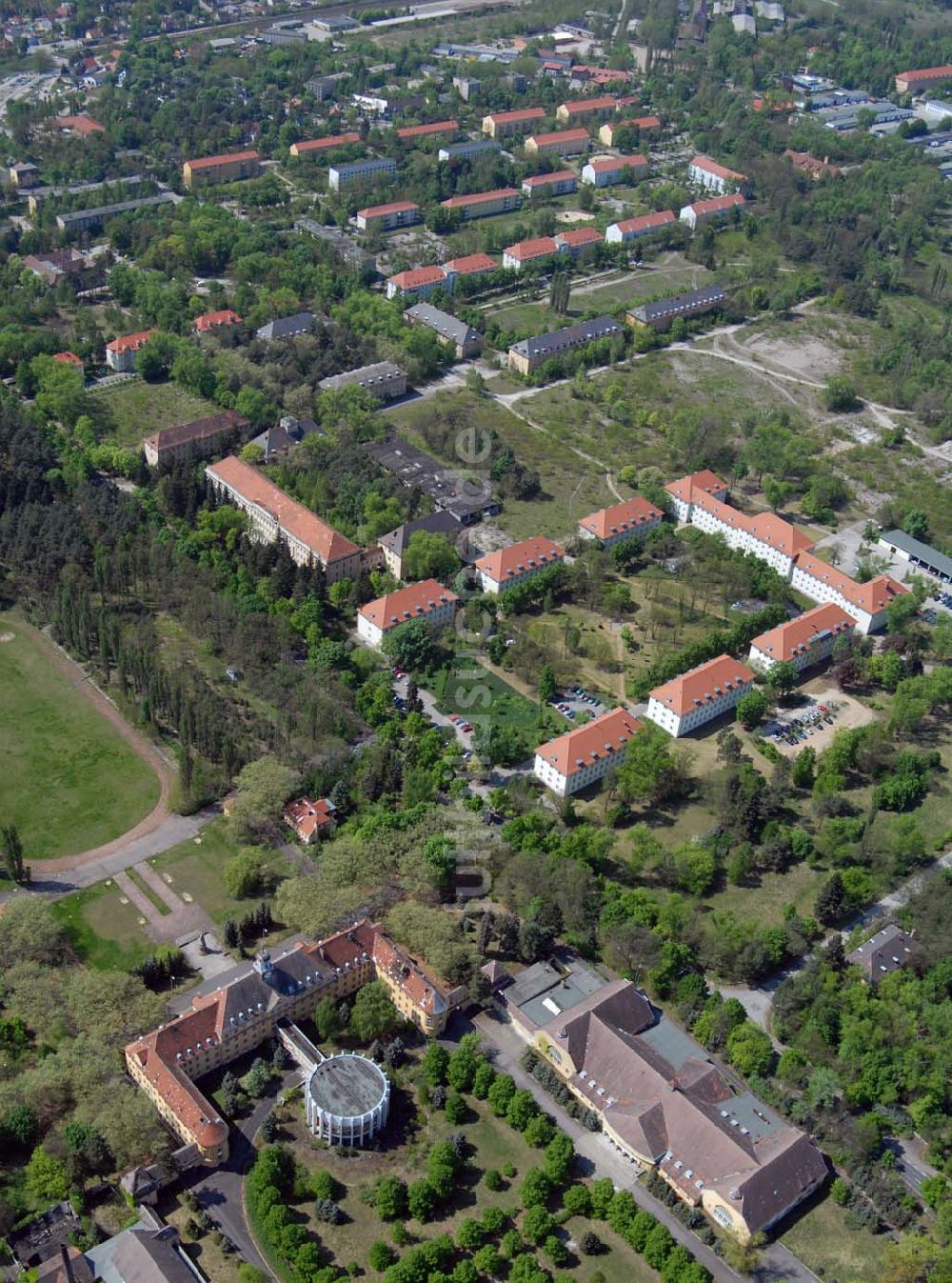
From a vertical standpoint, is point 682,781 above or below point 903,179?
below

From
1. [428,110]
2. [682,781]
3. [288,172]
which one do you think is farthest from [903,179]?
[682,781]

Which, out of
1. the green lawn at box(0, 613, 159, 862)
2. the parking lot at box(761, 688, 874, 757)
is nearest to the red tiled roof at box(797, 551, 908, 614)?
the parking lot at box(761, 688, 874, 757)

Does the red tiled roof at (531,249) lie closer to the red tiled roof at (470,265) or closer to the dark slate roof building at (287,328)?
the red tiled roof at (470,265)

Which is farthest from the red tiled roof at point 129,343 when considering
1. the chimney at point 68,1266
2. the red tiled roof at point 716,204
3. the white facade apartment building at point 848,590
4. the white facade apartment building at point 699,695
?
the chimney at point 68,1266

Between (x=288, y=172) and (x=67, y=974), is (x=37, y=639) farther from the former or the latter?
(x=288, y=172)

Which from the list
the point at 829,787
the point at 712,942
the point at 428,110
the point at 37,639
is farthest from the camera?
the point at 428,110

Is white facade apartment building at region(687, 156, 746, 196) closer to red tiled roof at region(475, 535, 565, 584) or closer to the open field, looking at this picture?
red tiled roof at region(475, 535, 565, 584)
